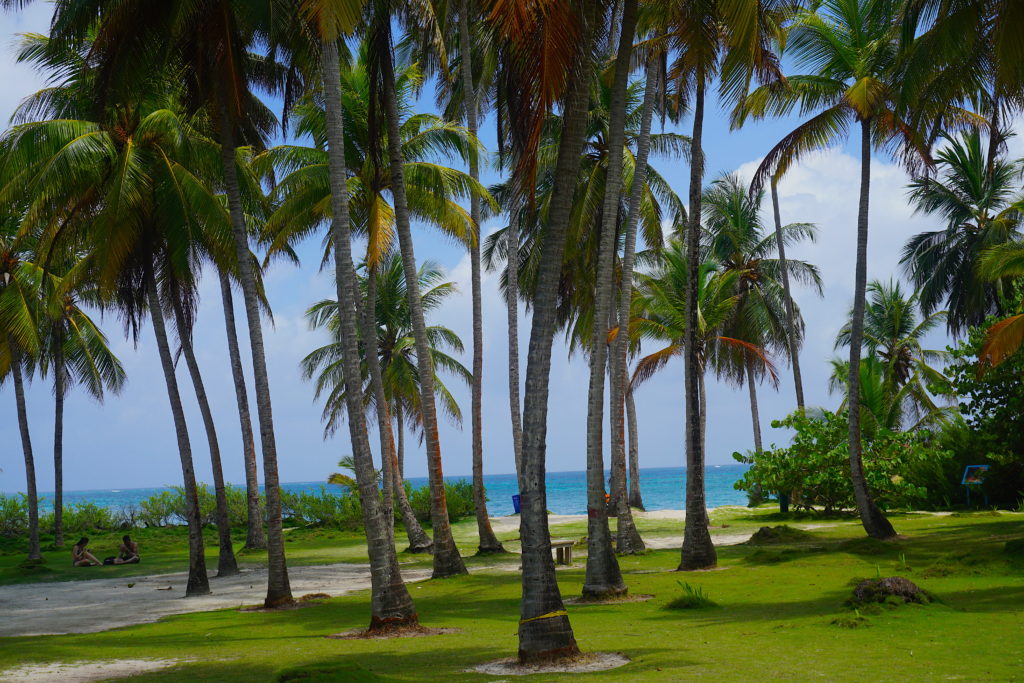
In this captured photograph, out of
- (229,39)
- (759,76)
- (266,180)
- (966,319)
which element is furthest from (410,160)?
(966,319)

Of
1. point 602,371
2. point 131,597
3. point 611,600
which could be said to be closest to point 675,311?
point 602,371

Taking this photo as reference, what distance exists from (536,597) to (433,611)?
553cm

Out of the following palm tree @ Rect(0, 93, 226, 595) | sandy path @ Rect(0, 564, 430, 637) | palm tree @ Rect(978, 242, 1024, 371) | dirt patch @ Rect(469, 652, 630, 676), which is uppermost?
palm tree @ Rect(0, 93, 226, 595)

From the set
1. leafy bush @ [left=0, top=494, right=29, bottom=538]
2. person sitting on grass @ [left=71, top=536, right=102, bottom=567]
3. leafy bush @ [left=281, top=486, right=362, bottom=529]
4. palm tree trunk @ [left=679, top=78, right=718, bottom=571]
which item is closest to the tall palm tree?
palm tree trunk @ [left=679, top=78, right=718, bottom=571]

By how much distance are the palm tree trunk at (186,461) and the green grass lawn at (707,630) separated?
11.8 feet

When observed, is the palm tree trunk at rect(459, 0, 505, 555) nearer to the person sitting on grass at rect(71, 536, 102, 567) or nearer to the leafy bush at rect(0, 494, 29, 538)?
the person sitting on grass at rect(71, 536, 102, 567)

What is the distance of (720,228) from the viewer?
127 ft

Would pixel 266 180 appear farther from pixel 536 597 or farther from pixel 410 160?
pixel 536 597

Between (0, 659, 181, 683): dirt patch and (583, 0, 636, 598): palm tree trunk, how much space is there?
6.28 meters

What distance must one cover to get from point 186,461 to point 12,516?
70.0 ft

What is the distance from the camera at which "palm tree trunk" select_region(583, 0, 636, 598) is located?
13.6m

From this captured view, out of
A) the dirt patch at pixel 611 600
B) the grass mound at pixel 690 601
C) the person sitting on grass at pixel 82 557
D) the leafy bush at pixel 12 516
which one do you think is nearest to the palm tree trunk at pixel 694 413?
the dirt patch at pixel 611 600

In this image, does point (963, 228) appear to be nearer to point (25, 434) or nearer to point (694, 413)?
point (694, 413)

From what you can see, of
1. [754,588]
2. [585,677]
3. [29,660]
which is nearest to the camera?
[585,677]
